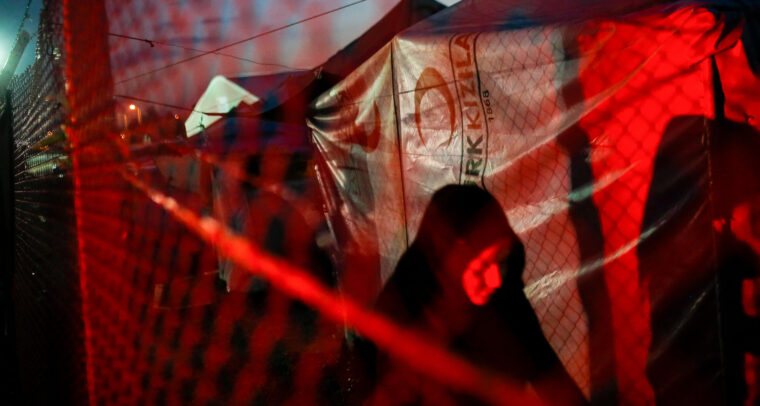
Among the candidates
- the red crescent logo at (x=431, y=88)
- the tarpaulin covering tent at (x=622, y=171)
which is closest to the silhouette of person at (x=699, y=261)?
the tarpaulin covering tent at (x=622, y=171)

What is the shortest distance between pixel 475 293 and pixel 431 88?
1429 mm

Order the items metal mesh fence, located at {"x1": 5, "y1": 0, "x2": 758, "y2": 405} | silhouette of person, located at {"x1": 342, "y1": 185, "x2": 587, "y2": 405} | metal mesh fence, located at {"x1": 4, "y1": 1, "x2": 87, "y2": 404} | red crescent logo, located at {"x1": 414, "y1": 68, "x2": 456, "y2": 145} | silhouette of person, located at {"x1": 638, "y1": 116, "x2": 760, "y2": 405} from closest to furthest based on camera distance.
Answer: silhouette of person, located at {"x1": 638, "y1": 116, "x2": 760, "y2": 405} < metal mesh fence, located at {"x1": 5, "y1": 0, "x2": 758, "y2": 405} < metal mesh fence, located at {"x1": 4, "y1": 1, "x2": 87, "y2": 404} < silhouette of person, located at {"x1": 342, "y1": 185, "x2": 587, "y2": 405} < red crescent logo, located at {"x1": 414, "y1": 68, "x2": 456, "y2": 145}

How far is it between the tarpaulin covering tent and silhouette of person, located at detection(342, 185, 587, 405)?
0.15 meters

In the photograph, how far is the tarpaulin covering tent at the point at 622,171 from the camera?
1698mm

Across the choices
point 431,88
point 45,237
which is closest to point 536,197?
point 431,88

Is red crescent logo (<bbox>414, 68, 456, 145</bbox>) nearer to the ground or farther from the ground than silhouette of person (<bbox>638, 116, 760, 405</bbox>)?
farther from the ground

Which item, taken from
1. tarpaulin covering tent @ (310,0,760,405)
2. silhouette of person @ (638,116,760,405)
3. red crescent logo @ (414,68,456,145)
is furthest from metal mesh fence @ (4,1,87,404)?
silhouette of person @ (638,116,760,405)

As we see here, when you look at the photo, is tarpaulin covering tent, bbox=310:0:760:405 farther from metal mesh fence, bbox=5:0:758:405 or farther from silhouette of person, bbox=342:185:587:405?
silhouette of person, bbox=342:185:587:405

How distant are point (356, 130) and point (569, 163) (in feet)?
7.78

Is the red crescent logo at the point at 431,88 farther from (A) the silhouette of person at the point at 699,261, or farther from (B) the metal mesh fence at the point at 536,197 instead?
(A) the silhouette of person at the point at 699,261

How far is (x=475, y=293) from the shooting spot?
303 centimetres

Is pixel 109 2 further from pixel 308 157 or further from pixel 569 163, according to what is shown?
pixel 308 157

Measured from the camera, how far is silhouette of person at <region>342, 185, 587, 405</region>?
2.52 m

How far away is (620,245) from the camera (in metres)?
1.99
